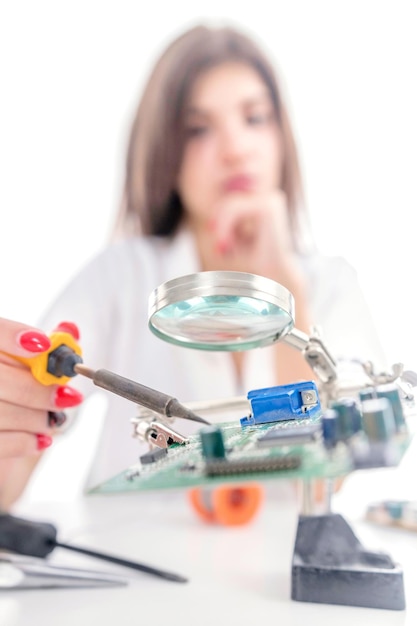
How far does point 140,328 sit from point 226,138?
0.53 m

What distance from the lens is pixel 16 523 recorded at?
74 cm

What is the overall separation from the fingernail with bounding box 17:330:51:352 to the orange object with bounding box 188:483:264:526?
0.45 meters

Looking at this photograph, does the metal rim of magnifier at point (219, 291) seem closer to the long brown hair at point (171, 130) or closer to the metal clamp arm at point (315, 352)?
the metal clamp arm at point (315, 352)

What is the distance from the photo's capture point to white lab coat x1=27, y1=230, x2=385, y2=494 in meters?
1.25

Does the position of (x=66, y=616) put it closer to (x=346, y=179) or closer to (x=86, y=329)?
(x=86, y=329)

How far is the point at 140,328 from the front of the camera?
4.58 ft

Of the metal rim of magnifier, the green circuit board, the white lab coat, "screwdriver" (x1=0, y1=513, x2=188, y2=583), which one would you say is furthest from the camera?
the white lab coat

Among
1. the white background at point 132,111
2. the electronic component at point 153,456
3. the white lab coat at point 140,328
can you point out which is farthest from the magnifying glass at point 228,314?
the white background at point 132,111

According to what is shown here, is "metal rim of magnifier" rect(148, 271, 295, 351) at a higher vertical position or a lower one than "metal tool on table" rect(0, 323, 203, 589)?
higher

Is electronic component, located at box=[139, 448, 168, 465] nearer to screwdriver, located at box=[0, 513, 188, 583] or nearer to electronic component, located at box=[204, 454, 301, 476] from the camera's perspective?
electronic component, located at box=[204, 454, 301, 476]

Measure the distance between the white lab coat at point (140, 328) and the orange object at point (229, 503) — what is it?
0.25m

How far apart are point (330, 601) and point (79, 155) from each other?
4.37ft

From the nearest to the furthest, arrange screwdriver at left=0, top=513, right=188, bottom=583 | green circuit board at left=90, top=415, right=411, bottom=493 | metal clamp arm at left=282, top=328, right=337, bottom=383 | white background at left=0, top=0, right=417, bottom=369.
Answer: green circuit board at left=90, top=415, right=411, bottom=493 < metal clamp arm at left=282, top=328, right=337, bottom=383 < screwdriver at left=0, top=513, right=188, bottom=583 < white background at left=0, top=0, right=417, bottom=369

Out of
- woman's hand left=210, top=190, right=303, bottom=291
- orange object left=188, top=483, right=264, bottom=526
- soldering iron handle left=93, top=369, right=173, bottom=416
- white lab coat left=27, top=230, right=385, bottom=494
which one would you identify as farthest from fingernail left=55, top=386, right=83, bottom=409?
woman's hand left=210, top=190, right=303, bottom=291
